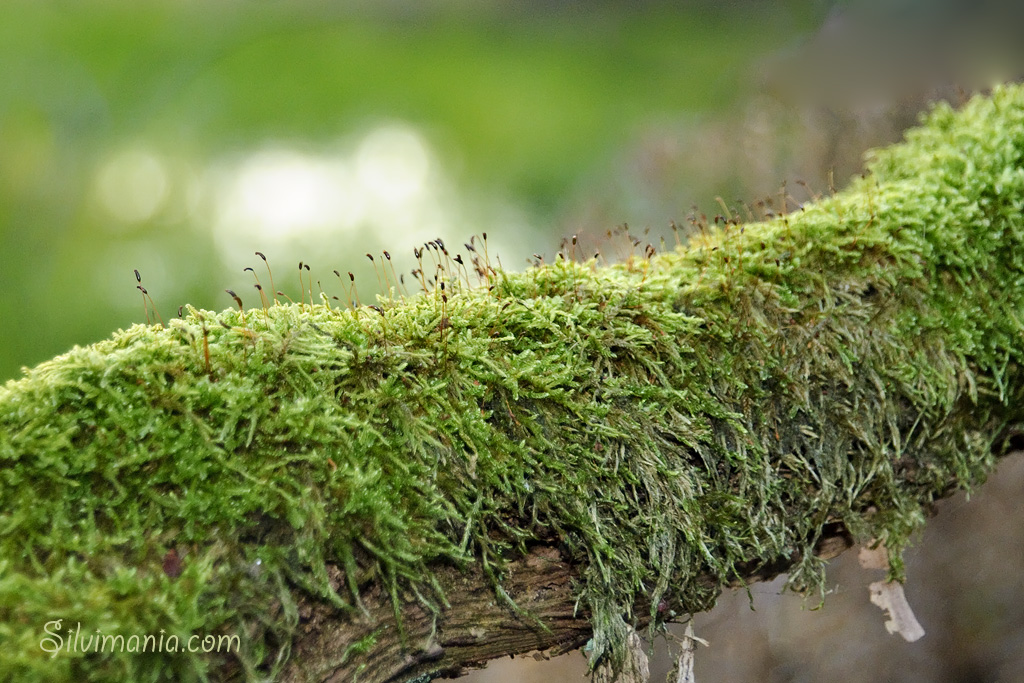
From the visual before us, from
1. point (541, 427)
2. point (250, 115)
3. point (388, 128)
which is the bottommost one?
point (541, 427)

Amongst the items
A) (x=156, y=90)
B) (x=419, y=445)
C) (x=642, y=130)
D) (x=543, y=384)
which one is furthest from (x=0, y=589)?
(x=156, y=90)

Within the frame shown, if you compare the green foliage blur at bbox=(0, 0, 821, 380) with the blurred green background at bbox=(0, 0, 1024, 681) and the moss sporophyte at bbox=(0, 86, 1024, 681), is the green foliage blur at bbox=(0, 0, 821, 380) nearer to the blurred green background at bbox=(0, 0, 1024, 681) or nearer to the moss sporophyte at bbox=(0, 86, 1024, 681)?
the blurred green background at bbox=(0, 0, 1024, 681)

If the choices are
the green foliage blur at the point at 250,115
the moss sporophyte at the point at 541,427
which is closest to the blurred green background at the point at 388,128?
the green foliage blur at the point at 250,115

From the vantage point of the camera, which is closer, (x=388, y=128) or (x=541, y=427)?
(x=541, y=427)

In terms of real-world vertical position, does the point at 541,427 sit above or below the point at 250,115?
below

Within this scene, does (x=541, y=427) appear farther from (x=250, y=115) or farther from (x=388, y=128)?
(x=250, y=115)

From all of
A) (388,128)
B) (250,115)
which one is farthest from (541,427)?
(250,115)

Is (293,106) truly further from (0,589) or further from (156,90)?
(0,589)

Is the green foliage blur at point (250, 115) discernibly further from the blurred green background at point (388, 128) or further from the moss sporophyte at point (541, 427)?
the moss sporophyte at point (541, 427)
